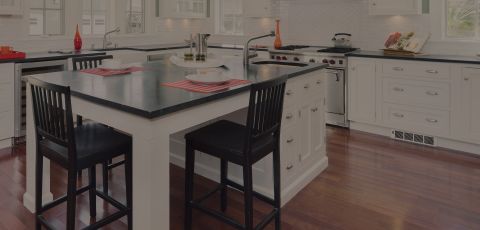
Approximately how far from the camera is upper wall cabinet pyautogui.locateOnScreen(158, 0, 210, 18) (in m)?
6.47

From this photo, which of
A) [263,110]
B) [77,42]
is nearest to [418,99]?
[263,110]

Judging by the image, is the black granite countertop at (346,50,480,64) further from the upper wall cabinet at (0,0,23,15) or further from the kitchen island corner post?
the upper wall cabinet at (0,0,23,15)

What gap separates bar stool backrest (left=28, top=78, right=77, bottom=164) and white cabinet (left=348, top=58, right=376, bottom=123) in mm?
3699

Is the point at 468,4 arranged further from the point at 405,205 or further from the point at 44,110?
the point at 44,110

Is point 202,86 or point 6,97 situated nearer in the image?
point 202,86

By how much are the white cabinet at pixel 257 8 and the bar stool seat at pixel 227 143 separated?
405 centimetres

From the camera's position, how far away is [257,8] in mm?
6258

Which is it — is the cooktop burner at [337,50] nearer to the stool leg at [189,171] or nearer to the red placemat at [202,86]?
the red placemat at [202,86]

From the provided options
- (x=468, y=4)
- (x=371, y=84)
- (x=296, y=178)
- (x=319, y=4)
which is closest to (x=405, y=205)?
(x=296, y=178)

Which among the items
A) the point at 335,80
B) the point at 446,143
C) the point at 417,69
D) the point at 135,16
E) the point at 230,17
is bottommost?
the point at 446,143

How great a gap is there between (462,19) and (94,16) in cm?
504

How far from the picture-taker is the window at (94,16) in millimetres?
5691

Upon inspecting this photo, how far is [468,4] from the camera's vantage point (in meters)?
4.59

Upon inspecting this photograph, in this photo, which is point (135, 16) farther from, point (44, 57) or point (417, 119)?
point (417, 119)
